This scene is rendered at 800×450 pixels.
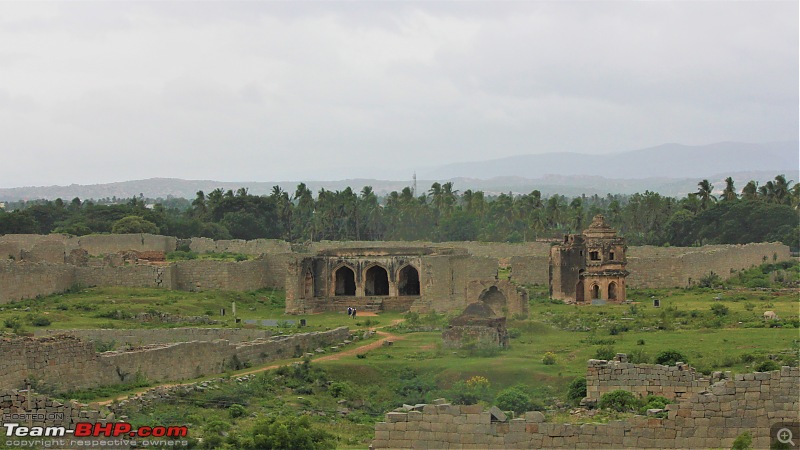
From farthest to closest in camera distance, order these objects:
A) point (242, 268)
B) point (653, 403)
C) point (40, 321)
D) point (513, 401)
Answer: point (242, 268), point (40, 321), point (513, 401), point (653, 403)

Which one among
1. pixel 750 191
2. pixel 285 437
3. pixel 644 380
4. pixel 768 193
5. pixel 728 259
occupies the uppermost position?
pixel 750 191

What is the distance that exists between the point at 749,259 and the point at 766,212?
48.9 ft

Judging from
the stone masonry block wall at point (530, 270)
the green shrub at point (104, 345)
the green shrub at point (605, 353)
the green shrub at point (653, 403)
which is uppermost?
the stone masonry block wall at point (530, 270)

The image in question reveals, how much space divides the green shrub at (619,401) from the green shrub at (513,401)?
255cm

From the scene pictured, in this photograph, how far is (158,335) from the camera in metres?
32.4

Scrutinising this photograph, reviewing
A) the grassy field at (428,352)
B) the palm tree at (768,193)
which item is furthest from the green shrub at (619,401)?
the palm tree at (768,193)

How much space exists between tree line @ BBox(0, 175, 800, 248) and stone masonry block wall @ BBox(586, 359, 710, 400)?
53.0 m

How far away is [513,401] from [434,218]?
71.8 m

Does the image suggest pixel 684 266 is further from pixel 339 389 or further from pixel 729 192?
pixel 729 192

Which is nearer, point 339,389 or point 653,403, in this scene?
point 653,403

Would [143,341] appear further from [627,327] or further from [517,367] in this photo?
[627,327]

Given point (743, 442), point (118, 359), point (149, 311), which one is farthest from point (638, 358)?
point (149, 311)

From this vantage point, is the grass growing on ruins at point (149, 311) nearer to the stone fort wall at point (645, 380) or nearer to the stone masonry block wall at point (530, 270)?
the stone masonry block wall at point (530, 270)

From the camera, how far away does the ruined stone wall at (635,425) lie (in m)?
15.2
